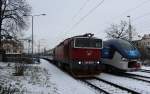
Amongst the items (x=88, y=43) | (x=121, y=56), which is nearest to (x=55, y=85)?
(x=88, y=43)

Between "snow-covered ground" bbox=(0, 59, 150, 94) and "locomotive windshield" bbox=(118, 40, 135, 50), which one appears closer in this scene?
"snow-covered ground" bbox=(0, 59, 150, 94)

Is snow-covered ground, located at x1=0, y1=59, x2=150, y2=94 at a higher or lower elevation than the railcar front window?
lower

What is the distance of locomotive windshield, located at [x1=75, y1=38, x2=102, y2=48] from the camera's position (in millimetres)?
21875

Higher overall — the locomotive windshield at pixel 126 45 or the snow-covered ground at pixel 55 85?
the locomotive windshield at pixel 126 45

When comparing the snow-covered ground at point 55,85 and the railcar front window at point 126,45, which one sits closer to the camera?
the snow-covered ground at point 55,85

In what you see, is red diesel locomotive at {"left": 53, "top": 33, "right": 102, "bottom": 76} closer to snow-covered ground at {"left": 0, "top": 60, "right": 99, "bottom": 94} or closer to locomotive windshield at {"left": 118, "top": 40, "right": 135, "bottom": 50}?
snow-covered ground at {"left": 0, "top": 60, "right": 99, "bottom": 94}

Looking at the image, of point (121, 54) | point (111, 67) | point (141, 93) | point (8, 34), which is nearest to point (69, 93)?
point (141, 93)

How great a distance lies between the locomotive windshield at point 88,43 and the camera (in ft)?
71.8

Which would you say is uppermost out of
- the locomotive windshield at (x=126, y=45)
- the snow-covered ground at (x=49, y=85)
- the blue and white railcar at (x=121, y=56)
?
the locomotive windshield at (x=126, y=45)

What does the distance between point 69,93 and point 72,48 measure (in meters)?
8.64

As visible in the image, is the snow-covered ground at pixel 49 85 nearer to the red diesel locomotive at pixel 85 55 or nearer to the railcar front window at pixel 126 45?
the red diesel locomotive at pixel 85 55

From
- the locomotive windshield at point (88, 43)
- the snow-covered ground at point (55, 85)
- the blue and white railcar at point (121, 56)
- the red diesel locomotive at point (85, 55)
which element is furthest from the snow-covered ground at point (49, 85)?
the blue and white railcar at point (121, 56)

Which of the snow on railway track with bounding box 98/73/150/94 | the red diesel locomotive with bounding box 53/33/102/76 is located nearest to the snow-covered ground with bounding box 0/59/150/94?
the snow on railway track with bounding box 98/73/150/94

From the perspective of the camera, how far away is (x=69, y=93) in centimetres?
1335
